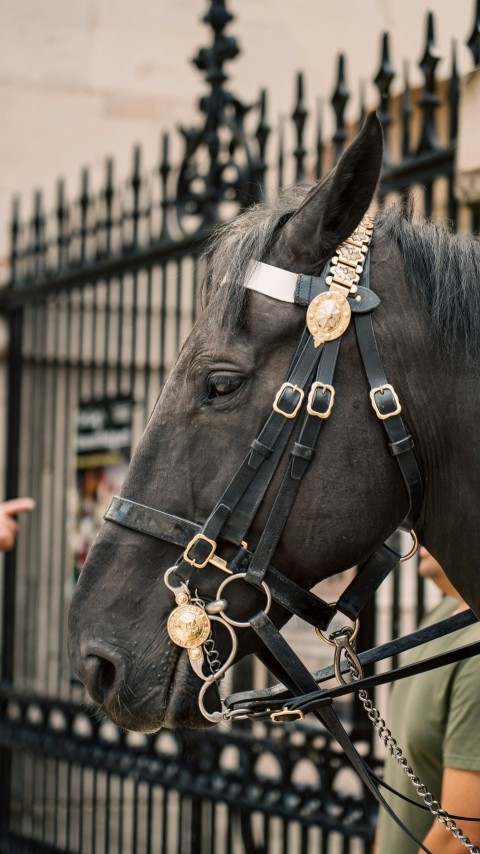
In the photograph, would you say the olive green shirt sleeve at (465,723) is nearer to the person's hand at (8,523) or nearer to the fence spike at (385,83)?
the person's hand at (8,523)

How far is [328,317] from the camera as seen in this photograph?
6.74ft

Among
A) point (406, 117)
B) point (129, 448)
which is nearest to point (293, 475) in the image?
point (406, 117)

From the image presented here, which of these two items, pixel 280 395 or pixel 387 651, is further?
pixel 387 651

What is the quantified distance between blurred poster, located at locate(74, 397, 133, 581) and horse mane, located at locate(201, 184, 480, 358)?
3154 millimetres

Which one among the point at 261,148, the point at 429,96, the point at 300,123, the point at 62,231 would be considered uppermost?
the point at 429,96

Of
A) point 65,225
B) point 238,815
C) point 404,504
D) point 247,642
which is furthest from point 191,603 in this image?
point 65,225

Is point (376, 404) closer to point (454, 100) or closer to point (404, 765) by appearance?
point (404, 765)

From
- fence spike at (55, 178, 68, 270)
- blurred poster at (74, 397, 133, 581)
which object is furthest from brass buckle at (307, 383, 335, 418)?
fence spike at (55, 178, 68, 270)

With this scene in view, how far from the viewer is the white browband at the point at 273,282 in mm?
2105

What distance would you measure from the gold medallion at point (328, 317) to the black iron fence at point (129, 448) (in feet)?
5.23

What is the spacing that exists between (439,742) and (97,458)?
3257mm

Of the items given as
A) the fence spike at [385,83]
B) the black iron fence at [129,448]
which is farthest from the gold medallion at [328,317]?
the fence spike at [385,83]

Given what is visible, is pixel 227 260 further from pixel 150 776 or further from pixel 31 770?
pixel 31 770

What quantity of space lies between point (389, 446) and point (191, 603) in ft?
1.45
